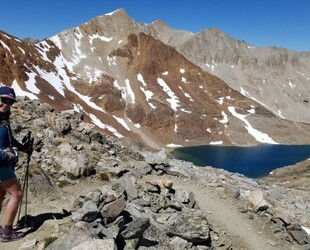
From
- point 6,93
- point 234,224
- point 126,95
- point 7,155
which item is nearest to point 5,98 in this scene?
point 6,93

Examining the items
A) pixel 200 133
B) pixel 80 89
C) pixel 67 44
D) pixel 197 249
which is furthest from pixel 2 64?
pixel 197 249

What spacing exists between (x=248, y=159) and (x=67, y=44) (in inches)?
4139

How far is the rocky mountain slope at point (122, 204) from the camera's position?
14.1 meters

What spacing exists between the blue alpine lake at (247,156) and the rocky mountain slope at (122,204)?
291ft

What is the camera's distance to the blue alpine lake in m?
123

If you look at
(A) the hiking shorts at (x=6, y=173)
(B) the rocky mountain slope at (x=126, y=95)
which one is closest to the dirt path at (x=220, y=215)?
(A) the hiking shorts at (x=6, y=173)

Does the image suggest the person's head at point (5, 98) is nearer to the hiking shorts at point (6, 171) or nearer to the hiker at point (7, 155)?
the hiker at point (7, 155)

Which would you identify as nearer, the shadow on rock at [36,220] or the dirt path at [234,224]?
the shadow on rock at [36,220]

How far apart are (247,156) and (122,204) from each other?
5295 inches

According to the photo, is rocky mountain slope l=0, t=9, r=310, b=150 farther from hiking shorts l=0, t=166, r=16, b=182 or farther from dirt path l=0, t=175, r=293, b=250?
hiking shorts l=0, t=166, r=16, b=182

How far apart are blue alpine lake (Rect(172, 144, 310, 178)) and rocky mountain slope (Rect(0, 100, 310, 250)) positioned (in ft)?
291

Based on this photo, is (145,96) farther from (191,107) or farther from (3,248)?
(3,248)

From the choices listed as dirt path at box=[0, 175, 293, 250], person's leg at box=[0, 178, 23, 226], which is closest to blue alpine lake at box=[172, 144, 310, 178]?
dirt path at box=[0, 175, 293, 250]

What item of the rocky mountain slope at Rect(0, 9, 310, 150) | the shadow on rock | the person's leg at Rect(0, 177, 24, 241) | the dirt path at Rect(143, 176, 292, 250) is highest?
the rocky mountain slope at Rect(0, 9, 310, 150)
